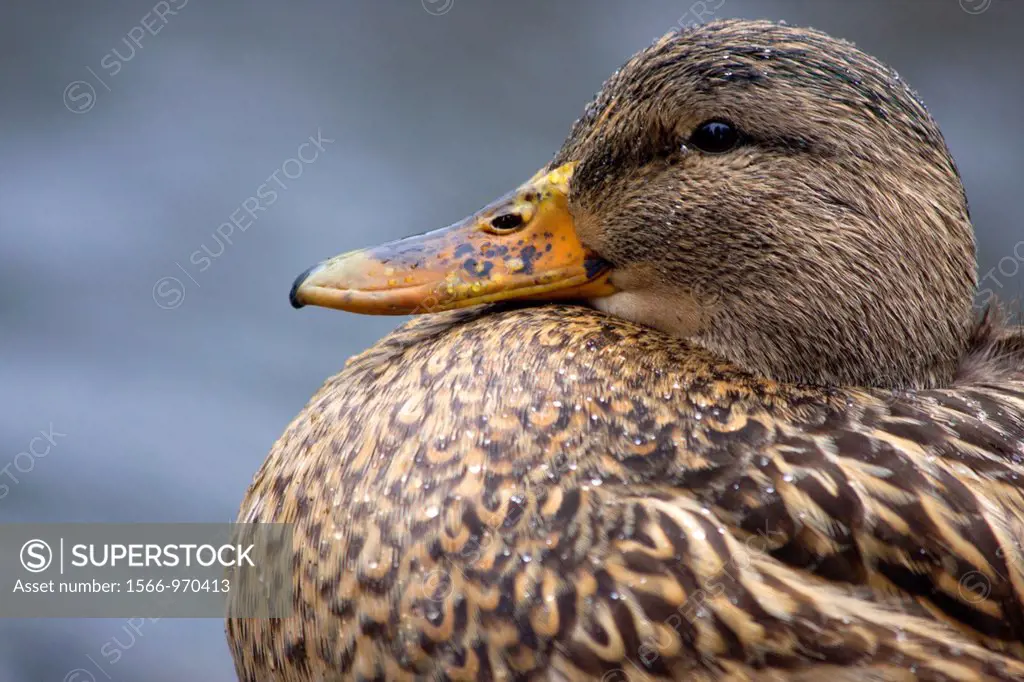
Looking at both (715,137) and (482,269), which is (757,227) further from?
(482,269)

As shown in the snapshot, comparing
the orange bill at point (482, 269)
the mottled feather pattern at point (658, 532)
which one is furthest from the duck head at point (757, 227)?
the mottled feather pattern at point (658, 532)

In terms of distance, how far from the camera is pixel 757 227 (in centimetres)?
219

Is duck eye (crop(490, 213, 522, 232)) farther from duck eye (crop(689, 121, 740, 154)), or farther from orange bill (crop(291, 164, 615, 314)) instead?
→ duck eye (crop(689, 121, 740, 154))

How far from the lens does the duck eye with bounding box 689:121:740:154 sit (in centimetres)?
220

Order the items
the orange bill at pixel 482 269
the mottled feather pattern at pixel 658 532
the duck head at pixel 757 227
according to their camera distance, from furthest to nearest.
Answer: the orange bill at pixel 482 269
the duck head at pixel 757 227
the mottled feather pattern at pixel 658 532

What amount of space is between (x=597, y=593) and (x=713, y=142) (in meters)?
0.86

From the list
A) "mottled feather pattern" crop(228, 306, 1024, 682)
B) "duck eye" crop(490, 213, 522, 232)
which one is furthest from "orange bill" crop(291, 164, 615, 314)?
"mottled feather pattern" crop(228, 306, 1024, 682)

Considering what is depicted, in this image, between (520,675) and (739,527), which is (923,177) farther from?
(520,675)

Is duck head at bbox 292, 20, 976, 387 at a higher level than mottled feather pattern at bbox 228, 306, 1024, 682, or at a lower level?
higher

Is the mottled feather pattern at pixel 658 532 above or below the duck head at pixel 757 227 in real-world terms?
below

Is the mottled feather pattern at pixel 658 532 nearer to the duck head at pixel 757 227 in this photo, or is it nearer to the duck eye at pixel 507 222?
the duck head at pixel 757 227

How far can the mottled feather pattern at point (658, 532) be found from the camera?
188 cm

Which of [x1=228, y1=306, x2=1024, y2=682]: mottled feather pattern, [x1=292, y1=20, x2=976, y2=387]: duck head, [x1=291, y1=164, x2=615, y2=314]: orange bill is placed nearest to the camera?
[x1=228, y1=306, x2=1024, y2=682]: mottled feather pattern

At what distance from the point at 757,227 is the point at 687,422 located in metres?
0.40
